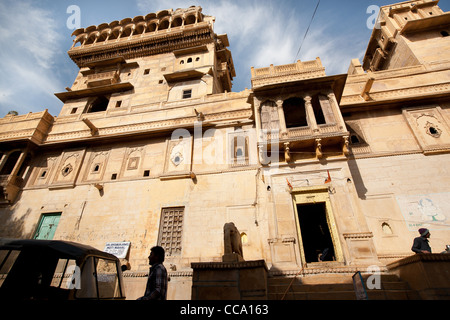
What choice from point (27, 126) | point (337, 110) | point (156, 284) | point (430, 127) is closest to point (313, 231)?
point (337, 110)

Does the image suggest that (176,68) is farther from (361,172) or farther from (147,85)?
(361,172)

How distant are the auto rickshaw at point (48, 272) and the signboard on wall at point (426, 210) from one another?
33.1 ft

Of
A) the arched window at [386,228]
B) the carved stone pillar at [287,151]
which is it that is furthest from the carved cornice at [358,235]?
the carved stone pillar at [287,151]

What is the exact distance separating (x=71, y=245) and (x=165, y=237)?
648cm

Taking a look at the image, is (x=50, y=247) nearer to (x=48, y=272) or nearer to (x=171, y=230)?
(x=48, y=272)

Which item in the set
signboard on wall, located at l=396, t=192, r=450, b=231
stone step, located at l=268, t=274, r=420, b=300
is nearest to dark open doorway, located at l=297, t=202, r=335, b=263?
signboard on wall, located at l=396, t=192, r=450, b=231

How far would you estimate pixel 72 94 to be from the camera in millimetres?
17859

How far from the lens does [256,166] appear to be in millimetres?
11312

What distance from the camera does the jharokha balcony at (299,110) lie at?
10297 millimetres

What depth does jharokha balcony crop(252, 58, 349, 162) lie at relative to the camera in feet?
33.8
